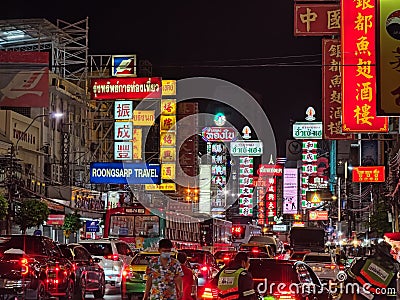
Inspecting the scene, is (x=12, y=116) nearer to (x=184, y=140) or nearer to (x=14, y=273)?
(x=14, y=273)

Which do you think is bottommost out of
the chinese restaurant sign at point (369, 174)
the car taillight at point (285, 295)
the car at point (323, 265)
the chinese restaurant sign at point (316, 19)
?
the car at point (323, 265)

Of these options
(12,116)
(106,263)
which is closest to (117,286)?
(106,263)

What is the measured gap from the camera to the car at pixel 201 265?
27175mm

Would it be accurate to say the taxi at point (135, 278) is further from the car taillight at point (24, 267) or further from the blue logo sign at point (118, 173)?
the blue logo sign at point (118, 173)

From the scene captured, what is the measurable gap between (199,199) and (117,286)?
89616mm

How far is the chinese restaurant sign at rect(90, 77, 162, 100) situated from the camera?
51750 mm

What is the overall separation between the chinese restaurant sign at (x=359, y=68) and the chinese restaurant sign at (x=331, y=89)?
2.54m

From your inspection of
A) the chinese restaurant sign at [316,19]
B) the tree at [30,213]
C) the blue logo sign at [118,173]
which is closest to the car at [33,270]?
the chinese restaurant sign at [316,19]

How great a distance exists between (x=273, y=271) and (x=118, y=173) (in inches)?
1454

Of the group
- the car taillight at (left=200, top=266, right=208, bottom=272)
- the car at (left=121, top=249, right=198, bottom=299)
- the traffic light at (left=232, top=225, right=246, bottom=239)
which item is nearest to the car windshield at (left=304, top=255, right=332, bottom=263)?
the car taillight at (left=200, top=266, right=208, bottom=272)

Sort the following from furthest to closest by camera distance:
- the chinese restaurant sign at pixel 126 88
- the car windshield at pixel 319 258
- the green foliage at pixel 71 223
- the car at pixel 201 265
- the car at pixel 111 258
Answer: the green foliage at pixel 71 223, the chinese restaurant sign at pixel 126 88, the car windshield at pixel 319 258, the car at pixel 111 258, the car at pixel 201 265

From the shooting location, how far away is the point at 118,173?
175ft

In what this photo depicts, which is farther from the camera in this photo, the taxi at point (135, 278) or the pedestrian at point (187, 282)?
the taxi at point (135, 278)

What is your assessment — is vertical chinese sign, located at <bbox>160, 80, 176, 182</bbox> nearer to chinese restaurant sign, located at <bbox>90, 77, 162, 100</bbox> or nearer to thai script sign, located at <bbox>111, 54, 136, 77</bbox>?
thai script sign, located at <bbox>111, 54, 136, 77</bbox>
